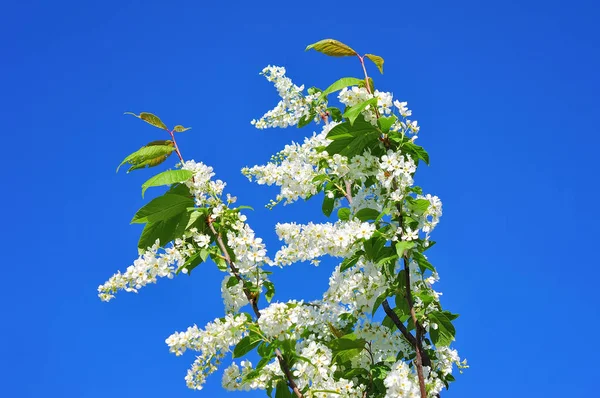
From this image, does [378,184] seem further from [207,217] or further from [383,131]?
[207,217]

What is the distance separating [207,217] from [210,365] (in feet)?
3.10

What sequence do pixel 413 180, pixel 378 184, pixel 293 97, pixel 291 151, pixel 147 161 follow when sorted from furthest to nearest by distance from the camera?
pixel 293 97 → pixel 291 151 → pixel 147 161 → pixel 378 184 → pixel 413 180

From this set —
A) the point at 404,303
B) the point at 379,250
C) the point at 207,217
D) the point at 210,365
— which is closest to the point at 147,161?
the point at 207,217

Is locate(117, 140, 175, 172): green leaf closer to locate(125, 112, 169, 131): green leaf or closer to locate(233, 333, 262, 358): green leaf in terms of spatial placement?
locate(125, 112, 169, 131): green leaf

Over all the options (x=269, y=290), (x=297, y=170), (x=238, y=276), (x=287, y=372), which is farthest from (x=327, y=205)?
(x=287, y=372)

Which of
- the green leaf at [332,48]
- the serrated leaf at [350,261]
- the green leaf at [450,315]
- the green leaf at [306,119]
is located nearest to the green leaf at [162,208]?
the serrated leaf at [350,261]

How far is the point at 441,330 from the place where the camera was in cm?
370

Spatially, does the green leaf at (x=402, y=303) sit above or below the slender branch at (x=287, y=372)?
above

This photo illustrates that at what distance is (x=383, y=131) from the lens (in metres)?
3.54

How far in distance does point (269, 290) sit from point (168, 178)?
3.02ft

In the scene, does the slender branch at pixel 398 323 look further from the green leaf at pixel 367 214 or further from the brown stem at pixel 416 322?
the green leaf at pixel 367 214

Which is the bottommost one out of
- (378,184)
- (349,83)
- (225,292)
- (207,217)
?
(225,292)

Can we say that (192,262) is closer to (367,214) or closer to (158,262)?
(158,262)

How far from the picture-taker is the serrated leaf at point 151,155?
12.7 feet
